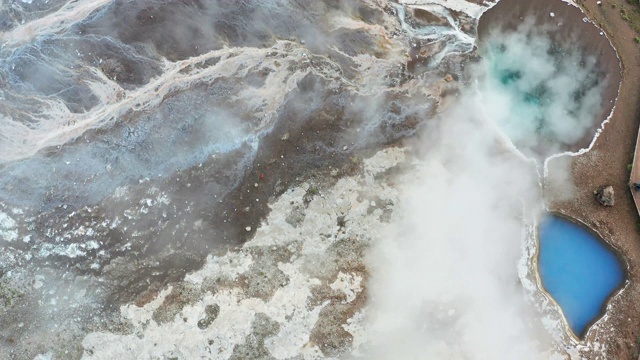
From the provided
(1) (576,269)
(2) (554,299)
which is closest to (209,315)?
(2) (554,299)

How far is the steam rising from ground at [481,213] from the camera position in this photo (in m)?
12.8

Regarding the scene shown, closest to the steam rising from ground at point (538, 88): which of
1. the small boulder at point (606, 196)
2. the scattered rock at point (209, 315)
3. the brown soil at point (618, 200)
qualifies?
the brown soil at point (618, 200)

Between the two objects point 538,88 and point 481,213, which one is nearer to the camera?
point 481,213

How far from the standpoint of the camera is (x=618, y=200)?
13609 millimetres

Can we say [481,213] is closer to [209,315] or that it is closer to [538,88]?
[538,88]

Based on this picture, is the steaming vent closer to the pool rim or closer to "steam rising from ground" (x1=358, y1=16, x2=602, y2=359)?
"steam rising from ground" (x1=358, y1=16, x2=602, y2=359)

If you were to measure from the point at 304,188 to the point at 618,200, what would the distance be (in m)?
9.60

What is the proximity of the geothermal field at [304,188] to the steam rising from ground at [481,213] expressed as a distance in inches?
2.5

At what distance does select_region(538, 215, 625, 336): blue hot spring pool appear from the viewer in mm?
13344

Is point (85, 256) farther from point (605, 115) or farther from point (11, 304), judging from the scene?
point (605, 115)

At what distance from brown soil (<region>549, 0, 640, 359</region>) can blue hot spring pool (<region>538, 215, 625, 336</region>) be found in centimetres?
27

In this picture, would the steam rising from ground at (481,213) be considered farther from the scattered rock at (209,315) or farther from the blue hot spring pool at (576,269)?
the scattered rock at (209,315)

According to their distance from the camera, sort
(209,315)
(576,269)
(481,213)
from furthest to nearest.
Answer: (576,269)
(481,213)
(209,315)

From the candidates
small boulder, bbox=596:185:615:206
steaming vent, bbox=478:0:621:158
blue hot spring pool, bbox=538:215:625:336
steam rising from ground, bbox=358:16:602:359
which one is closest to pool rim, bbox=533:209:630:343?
blue hot spring pool, bbox=538:215:625:336
